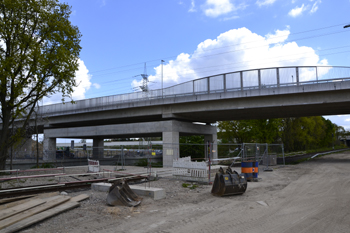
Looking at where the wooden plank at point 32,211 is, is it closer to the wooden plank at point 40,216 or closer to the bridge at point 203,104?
the wooden plank at point 40,216

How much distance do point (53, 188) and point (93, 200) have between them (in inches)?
163

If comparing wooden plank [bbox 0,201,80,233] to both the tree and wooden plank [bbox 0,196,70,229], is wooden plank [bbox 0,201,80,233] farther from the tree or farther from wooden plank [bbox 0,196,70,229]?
the tree

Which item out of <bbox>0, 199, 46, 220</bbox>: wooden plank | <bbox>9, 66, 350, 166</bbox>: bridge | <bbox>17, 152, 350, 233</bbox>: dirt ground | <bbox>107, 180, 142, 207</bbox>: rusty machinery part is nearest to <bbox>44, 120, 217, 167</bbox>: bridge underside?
<bbox>9, 66, 350, 166</bbox>: bridge

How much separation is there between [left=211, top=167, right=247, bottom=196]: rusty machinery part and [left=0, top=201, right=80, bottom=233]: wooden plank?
5.61 meters

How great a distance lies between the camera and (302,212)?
8.29 meters

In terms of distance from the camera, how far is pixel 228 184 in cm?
1111

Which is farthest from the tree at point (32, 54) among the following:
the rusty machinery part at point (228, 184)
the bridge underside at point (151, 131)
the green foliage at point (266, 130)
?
the green foliage at point (266, 130)

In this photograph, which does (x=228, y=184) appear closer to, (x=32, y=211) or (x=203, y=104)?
(x=32, y=211)

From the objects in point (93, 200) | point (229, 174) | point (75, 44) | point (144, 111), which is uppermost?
point (75, 44)

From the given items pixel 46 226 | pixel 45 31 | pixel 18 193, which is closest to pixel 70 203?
pixel 46 226

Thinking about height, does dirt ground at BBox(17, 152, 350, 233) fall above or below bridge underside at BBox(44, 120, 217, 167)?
below

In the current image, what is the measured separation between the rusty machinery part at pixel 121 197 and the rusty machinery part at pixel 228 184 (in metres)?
3.44

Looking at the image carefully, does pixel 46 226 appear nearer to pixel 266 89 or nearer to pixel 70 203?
pixel 70 203

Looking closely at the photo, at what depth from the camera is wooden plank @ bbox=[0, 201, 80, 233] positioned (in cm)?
676
